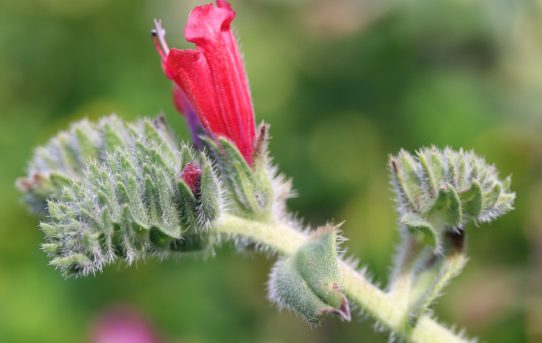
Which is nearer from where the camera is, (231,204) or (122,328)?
(231,204)

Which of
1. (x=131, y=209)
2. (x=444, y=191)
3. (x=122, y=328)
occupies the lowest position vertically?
(x=131, y=209)

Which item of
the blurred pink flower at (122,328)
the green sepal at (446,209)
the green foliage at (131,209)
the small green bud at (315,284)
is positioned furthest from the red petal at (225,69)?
the blurred pink flower at (122,328)

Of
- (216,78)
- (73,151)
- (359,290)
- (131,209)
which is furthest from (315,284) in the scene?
(73,151)

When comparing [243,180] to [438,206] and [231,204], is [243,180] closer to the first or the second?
[231,204]

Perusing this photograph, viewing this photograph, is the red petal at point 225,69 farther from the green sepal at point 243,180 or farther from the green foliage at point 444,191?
the green foliage at point 444,191

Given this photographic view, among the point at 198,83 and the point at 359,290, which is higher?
the point at 198,83

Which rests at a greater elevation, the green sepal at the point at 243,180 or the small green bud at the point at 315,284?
the green sepal at the point at 243,180

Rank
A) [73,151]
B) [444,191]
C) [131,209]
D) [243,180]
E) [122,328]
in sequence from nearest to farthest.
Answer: [131,209] → [444,191] → [243,180] → [73,151] → [122,328]
